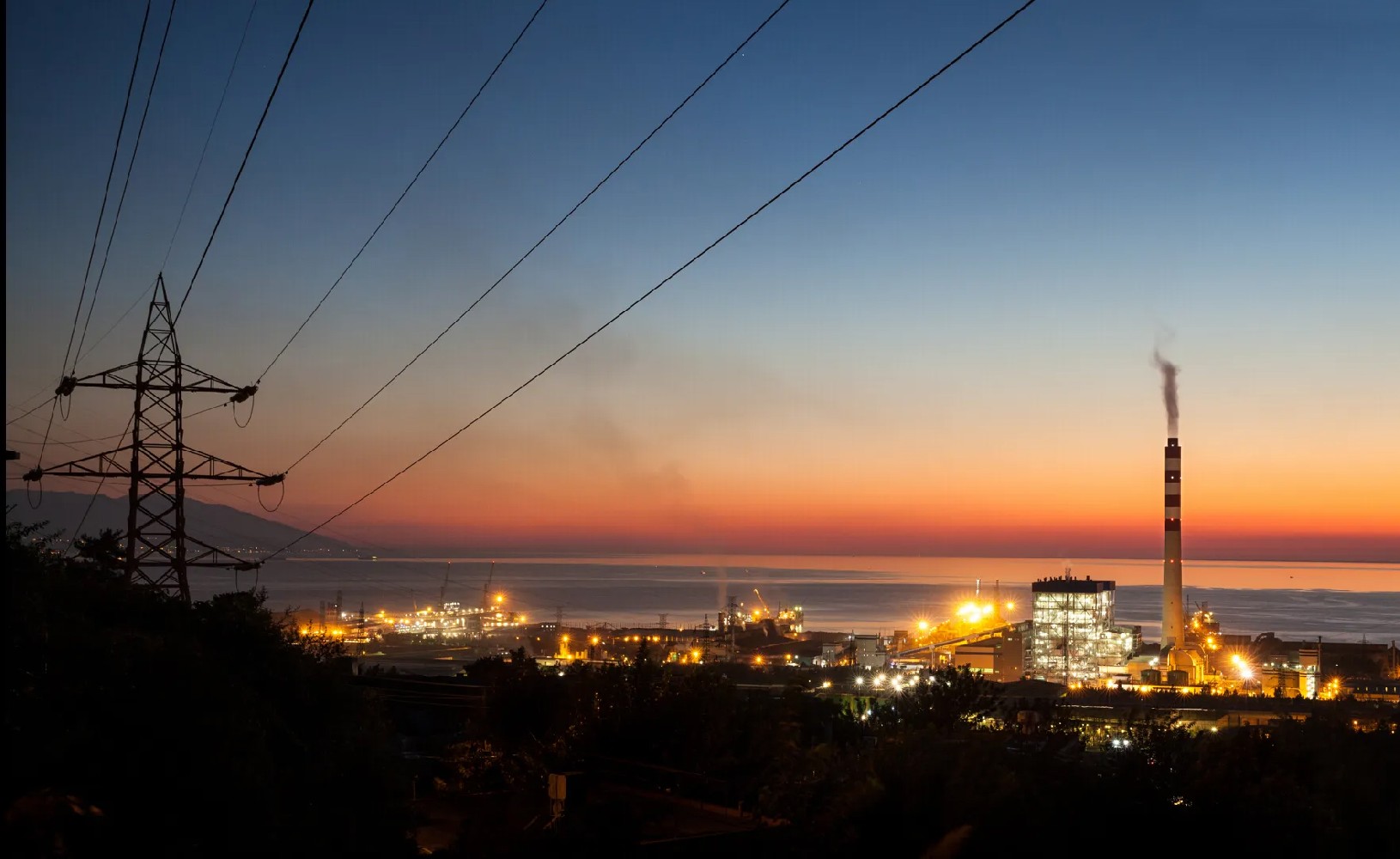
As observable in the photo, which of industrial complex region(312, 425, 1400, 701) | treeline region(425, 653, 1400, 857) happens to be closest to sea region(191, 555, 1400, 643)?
industrial complex region(312, 425, 1400, 701)

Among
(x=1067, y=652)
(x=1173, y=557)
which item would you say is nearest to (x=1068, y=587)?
(x=1067, y=652)

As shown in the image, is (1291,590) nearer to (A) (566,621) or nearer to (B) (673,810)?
(A) (566,621)

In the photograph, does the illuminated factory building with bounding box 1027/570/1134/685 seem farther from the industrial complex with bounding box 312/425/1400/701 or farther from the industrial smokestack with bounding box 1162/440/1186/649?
the industrial smokestack with bounding box 1162/440/1186/649

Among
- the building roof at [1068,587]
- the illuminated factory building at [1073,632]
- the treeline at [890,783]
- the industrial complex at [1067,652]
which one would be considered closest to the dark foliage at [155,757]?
the treeline at [890,783]

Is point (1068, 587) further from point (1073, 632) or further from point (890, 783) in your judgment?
point (890, 783)

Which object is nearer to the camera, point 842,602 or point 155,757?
point 155,757

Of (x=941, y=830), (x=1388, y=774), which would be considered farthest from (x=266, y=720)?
(x=1388, y=774)

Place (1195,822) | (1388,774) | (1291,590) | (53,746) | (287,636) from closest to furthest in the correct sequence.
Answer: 1. (53,746)
2. (287,636)
3. (1195,822)
4. (1388,774)
5. (1291,590)
